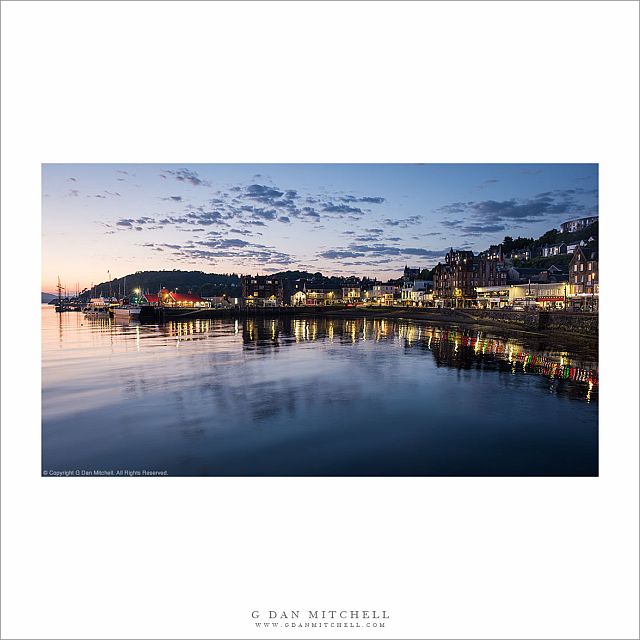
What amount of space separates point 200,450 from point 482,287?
1974 cm

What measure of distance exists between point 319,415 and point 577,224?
5616 mm

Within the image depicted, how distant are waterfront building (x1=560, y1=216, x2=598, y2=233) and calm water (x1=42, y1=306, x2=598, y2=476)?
10.2ft

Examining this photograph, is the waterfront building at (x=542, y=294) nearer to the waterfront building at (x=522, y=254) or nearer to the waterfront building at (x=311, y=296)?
the waterfront building at (x=522, y=254)

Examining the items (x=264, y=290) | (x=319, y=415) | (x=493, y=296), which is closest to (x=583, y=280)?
(x=319, y=415)

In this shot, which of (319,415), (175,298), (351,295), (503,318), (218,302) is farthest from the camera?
(351,295)

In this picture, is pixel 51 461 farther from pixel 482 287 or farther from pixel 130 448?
pixel 482 287

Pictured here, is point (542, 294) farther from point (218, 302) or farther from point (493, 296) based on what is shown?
point (218, 302)

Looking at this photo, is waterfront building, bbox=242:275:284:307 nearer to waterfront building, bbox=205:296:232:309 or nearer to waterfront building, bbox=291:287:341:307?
waterfront building, bbox=291:287:341:307

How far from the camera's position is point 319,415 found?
7645 millimetres

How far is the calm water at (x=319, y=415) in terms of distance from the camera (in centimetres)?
584

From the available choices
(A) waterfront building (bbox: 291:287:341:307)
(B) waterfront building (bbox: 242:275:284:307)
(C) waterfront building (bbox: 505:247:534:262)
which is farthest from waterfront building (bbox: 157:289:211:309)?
(C) waterfront building (bbox: 505:247:534:262)

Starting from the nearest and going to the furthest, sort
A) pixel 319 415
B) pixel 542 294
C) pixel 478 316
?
pixel 319 415 < pixel 542 294 < pixel 478 316

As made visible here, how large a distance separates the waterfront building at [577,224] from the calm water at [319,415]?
310 cm
